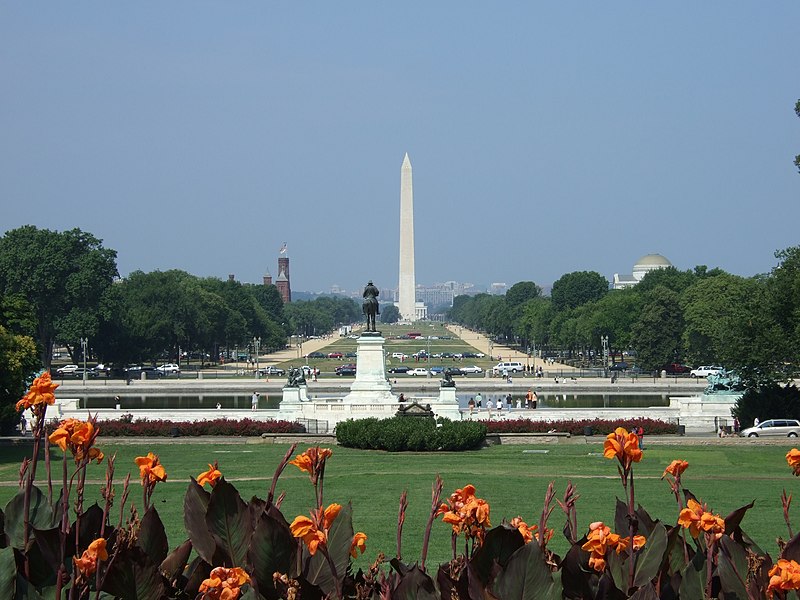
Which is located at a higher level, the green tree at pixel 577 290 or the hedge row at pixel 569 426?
the green tree at pixel 577 290

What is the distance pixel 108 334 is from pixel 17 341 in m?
46.7

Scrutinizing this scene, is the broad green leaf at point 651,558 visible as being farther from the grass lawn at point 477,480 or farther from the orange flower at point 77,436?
the grass lawn at point 477,480

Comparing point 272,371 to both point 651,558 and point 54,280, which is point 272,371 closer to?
point 54,280

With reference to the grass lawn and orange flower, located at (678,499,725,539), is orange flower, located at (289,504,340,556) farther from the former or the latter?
the grass lawn

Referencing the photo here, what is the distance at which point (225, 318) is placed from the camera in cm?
10706

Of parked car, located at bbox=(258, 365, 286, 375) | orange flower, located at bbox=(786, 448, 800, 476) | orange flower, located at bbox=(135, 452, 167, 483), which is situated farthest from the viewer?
parked car, located at bbox=(258, 365, 286, 375)

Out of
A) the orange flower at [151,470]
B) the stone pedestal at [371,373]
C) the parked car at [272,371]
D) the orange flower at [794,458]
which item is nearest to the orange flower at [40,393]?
the orange flower at [151,470]

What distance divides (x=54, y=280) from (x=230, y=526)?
256ft

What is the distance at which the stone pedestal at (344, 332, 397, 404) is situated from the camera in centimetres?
4566

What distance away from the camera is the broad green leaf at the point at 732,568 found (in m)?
6.28

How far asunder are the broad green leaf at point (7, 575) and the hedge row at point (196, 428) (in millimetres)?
30255

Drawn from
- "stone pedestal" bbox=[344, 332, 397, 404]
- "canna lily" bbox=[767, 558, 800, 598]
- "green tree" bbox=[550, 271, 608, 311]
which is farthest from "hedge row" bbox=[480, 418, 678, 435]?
"green tree" bbox=[550, 271, 608, 311]

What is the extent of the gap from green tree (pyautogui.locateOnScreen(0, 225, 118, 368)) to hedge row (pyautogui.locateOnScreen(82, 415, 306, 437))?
150ft

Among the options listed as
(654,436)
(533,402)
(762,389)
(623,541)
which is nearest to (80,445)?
(623,541)
